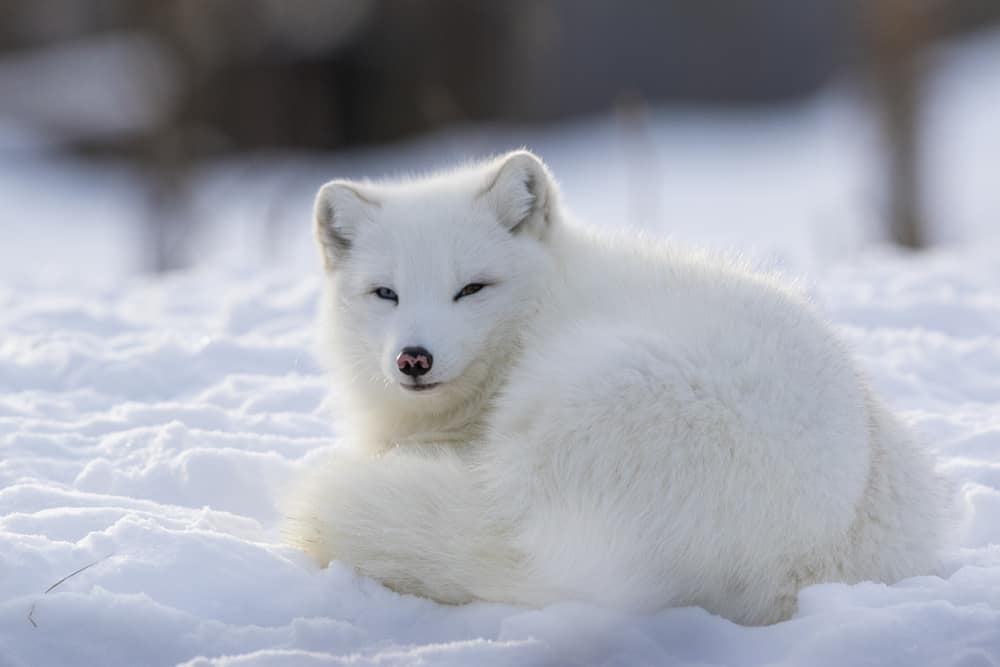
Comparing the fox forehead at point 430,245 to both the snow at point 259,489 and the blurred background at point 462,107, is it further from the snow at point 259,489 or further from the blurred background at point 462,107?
the blurred background at point 462,107

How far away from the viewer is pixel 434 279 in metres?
3.06

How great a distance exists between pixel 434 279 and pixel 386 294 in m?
0.18

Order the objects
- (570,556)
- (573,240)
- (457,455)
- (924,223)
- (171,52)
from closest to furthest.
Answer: (570,556) < (457,455) < (573,240) < (924,223) < (171,52)

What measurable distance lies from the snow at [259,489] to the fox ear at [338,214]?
66 centimetres

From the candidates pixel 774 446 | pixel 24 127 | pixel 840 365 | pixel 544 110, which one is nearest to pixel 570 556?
pixel 774 446

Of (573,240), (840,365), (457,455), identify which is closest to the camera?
(840,365)

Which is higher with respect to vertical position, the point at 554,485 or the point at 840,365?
the point at 840,365

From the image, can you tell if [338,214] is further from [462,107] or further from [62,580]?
[462,107]

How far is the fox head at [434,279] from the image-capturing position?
117 inches

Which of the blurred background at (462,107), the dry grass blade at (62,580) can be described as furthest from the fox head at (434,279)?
the blurred background at (462,107)

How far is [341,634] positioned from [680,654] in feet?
2.27

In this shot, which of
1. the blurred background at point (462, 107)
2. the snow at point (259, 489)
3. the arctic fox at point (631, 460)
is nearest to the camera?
the snow at point (259, 489)

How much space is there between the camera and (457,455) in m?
2.87

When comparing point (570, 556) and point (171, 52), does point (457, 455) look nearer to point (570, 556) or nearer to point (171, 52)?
point (570, 556)
